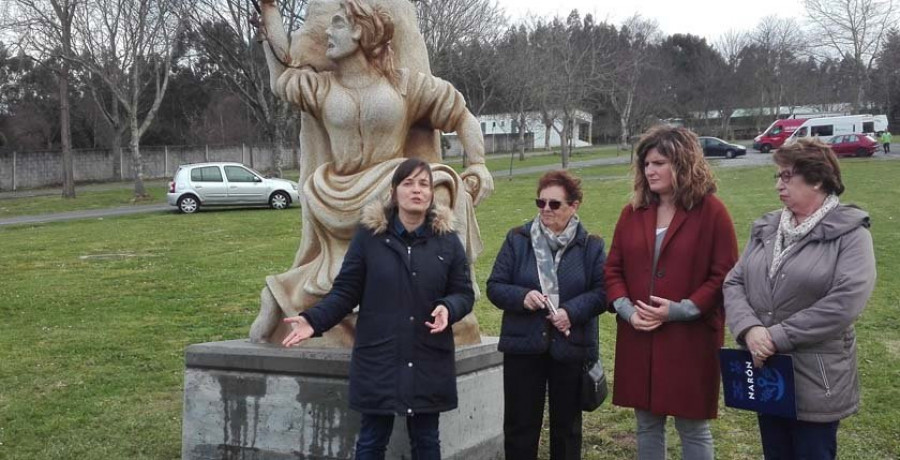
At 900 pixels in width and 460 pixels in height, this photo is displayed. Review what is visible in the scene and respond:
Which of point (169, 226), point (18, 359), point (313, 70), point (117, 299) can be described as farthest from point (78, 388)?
point (169, 226)

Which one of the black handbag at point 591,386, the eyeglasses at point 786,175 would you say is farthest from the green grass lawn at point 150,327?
the eyeglasses at point 786,175

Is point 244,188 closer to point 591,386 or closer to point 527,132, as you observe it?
point 591,386

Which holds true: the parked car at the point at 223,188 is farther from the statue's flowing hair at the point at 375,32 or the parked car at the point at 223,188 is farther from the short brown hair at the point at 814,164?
the short brown hair at the point at 814,164

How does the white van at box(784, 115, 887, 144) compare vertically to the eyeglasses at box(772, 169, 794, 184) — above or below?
above

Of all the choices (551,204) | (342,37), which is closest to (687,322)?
(551,204)

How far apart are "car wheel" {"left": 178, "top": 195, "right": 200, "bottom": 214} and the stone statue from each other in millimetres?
21162

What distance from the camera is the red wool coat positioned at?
3.89m

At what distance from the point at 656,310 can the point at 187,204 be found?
23.2 m

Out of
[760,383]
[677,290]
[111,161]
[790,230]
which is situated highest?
[111,161]

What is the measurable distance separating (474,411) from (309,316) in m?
1.34

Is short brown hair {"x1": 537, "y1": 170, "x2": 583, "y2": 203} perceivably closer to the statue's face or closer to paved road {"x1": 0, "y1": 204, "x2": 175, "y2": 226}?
the statue's face

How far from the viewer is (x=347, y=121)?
503cm

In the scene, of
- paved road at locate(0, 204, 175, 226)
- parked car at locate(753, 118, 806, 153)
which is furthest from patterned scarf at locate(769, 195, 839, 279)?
parked car at locate(753, 118, 806, 153)

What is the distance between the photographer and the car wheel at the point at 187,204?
25406mm
